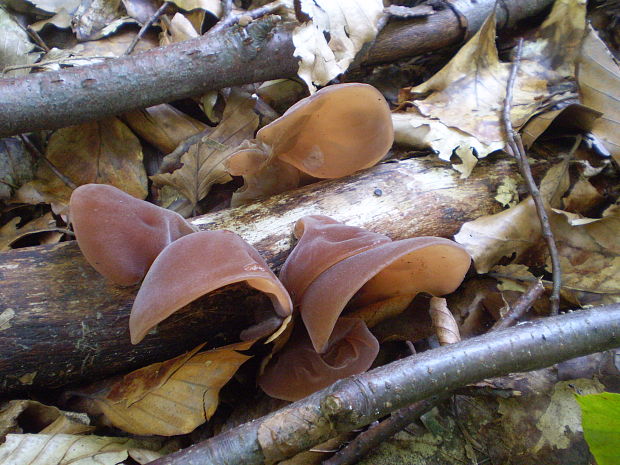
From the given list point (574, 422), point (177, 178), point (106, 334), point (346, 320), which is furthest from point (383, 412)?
point (177, 178)

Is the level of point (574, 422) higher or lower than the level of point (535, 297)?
lower

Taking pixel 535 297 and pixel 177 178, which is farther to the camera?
pixel 177 178

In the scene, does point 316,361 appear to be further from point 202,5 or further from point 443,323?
point 202,5

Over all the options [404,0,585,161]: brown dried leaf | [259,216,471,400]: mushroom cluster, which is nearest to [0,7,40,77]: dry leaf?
[259,216,471,400]: mushroom cluster

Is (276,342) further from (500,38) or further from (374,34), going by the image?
(500,38)

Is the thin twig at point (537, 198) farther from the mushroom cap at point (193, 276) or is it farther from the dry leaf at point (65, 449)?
the dry leaf at point (65, 449)
